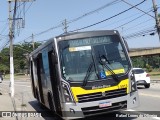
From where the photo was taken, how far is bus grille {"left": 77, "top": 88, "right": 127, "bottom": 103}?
10508 millimetres

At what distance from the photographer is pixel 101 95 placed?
1060 cm

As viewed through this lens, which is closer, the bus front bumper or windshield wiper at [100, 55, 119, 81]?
the bus front bumper

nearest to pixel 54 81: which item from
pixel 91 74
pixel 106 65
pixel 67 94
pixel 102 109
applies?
pixel 67 94

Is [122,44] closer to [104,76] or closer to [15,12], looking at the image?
[104,76]

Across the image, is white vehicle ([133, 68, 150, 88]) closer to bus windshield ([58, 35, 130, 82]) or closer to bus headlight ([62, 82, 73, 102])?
bus windshield ([58, 35, 130, 82])

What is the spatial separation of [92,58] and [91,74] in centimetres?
51

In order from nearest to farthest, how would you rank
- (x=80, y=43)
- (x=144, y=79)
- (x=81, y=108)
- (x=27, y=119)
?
(x=81, y=108)
(x=80, y=43)
(x=27, y=119)
(x=144, y=79)

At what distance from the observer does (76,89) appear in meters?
10.5

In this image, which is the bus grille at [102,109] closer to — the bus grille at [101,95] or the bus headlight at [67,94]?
the bus grille at [101,95]

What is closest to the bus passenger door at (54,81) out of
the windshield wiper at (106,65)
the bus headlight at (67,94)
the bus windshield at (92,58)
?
the bus windshield at (92,58)

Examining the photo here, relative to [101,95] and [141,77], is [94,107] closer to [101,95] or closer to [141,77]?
[101,95]

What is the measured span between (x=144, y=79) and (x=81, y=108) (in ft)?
52.2

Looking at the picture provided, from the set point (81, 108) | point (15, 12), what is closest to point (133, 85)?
point (81, 108)

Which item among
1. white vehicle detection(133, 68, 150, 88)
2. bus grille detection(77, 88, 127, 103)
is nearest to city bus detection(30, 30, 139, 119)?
bus grille detection(77, 88, 127, 103)
